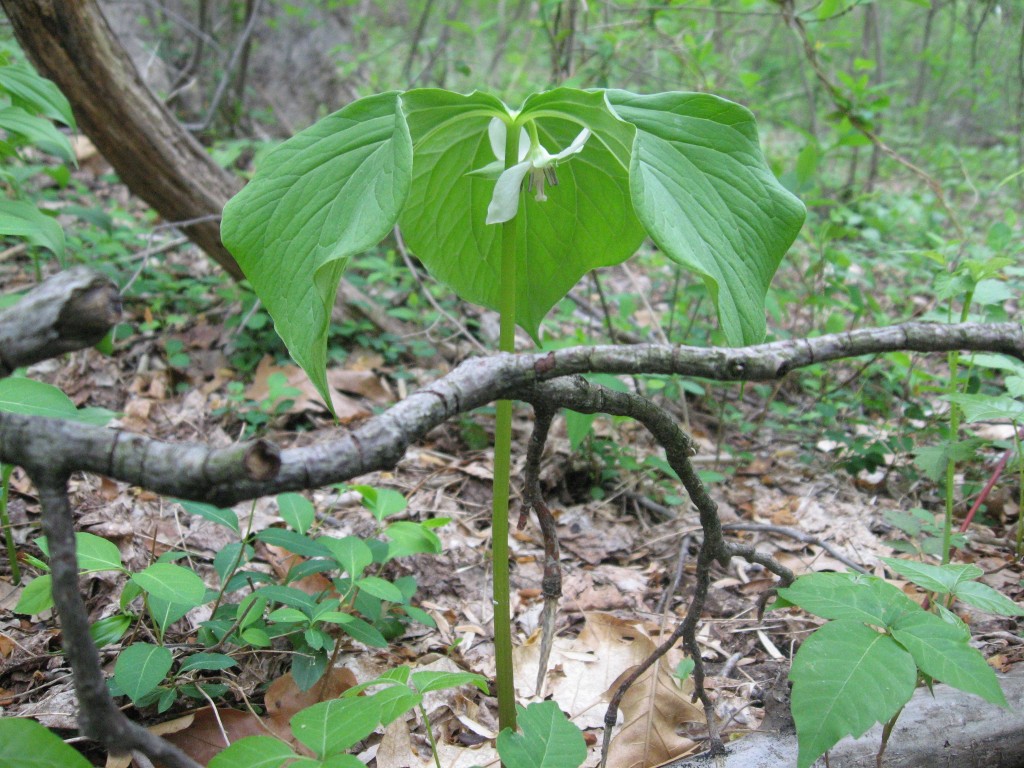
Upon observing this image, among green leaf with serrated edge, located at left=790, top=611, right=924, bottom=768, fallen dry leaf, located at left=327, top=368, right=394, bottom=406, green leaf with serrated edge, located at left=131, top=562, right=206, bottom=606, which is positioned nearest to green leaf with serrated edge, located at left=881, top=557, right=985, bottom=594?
green leaf with serrated edge, located at left=790, top=611, right=924, bottom=768

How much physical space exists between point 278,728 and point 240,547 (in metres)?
0.28

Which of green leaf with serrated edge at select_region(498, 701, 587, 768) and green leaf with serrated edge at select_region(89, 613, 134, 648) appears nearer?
green leaf with serrated edge at select_region(498, 701, 587, 768)

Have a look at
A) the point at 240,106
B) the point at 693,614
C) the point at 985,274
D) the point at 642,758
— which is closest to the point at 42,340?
the point at 693,614

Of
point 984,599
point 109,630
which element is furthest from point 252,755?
point 984,599

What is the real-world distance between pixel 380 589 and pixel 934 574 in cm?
74

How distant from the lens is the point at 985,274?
118 cm

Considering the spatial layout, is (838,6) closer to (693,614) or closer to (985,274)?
(985,274)

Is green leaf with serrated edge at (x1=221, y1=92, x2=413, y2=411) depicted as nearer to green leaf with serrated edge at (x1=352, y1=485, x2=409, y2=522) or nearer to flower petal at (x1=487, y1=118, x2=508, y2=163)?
flower petal at (x1=487, y1=118, x2=508, y2=163)

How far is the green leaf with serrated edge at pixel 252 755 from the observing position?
0.66 m

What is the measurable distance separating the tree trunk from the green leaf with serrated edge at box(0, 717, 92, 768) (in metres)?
1.65

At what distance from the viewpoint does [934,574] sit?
0.87 m

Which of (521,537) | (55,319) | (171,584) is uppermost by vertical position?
(55,319)

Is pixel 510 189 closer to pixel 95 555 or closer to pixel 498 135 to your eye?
pixel 498 135

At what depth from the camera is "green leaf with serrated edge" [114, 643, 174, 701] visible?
83 cm
